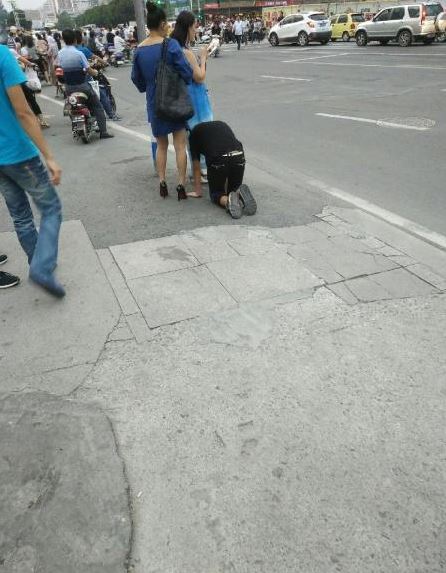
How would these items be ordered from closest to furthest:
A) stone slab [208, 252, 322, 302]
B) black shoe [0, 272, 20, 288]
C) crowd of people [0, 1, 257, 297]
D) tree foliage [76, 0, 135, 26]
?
crowd of people [0, 1, 257, 297] → stone slab [208, 252, 322, 302] → black shoe [0, 272, 20, 288] → tree foliage [76, 0, 135, 26]

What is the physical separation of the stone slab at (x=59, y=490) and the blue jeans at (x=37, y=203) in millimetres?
1110

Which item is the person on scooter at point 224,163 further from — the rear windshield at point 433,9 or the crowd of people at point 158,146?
the rear windshield at point 433,9

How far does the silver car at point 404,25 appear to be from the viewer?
73.6 feet

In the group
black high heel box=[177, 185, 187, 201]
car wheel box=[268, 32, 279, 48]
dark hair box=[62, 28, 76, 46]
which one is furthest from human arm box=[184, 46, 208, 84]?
car wheel box=[268, 32, 279, 48]

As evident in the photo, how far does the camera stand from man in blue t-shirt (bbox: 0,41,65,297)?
3040 millimetres

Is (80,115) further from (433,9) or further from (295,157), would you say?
(433,9)

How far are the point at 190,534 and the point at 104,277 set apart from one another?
93.9 inches

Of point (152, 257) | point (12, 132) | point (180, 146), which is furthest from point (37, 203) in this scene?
point (180, 146)

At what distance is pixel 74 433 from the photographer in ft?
7.97

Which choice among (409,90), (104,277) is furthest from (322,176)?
(409,90)

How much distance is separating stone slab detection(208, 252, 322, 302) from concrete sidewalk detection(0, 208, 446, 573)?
16 millimetres

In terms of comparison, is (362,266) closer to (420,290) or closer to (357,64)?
(420,290)

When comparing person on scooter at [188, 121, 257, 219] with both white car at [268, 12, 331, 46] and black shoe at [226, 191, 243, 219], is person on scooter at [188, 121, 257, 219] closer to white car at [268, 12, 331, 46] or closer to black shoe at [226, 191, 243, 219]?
black shoe at [226, 191, 243, 219]

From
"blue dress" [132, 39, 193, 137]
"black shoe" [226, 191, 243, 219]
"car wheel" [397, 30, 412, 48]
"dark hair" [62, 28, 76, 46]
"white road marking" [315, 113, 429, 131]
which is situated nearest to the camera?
"blue dress" [132, 39, 193, 137]
